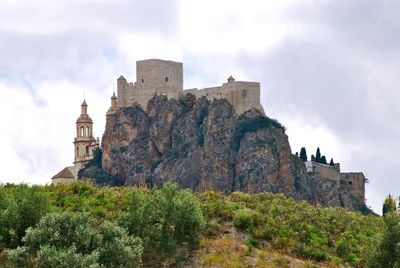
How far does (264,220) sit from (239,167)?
9038cm

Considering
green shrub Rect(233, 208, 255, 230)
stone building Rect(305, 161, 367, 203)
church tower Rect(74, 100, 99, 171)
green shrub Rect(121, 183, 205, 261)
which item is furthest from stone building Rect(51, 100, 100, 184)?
green shrub Rect(121, 183, 205, 261)

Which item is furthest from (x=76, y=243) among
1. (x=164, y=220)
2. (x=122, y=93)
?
(x=122, y=93)

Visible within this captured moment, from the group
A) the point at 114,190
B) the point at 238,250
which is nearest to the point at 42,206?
the point at 238,250

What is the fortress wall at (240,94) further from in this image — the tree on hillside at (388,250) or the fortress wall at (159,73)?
the tree on hillside at (388,250)

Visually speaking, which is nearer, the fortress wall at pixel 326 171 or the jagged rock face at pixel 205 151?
the jagged rock face at pixel 205 151

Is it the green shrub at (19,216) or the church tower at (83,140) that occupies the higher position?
the church tower at (83,140)

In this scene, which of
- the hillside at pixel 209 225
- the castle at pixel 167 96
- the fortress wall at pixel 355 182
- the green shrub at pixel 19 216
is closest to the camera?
the green shrub at pixel 19 216

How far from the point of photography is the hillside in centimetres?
3875

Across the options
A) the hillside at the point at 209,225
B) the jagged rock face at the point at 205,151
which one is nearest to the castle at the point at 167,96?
the jagged rock face at the point at 205,151

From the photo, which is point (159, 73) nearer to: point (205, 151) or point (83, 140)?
point (205, 151)

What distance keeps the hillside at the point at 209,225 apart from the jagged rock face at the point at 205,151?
271ft

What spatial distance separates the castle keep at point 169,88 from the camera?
425 ft

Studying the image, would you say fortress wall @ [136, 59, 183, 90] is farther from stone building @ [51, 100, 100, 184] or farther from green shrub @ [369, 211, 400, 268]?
green shrub @ [369, 211, 400, 268]

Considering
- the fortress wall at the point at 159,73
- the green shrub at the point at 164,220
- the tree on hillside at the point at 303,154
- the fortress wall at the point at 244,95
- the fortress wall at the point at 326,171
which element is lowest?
the green shrub at the point at 164,220
